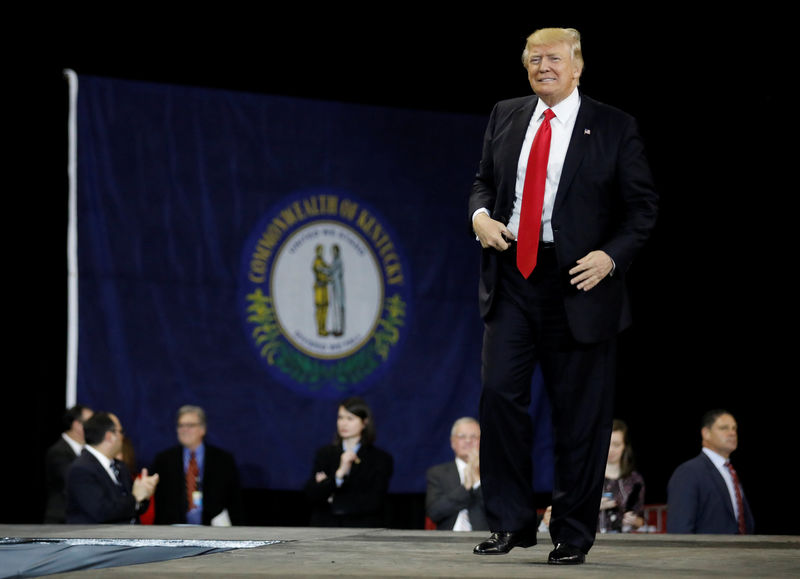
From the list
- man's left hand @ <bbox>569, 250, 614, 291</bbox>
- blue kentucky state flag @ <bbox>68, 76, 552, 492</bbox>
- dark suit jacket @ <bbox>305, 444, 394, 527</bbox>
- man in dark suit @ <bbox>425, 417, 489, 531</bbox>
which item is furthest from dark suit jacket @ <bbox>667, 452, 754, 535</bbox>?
man's left hand @ <bbox>569, 250, 614, 291</bbox>

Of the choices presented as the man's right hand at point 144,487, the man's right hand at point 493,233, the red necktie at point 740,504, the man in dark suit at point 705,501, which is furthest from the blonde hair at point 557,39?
the man's right hand at point 144,487

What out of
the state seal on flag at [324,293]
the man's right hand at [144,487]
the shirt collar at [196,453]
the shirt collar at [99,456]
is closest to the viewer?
the shirt collar at [99,456]

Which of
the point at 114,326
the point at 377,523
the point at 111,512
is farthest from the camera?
the point at 114,326

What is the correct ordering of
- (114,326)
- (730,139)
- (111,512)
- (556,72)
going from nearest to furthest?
(556,72) → (111,512) → (114,326) → (730,139)

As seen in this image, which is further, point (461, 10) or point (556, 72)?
point (461, 10)

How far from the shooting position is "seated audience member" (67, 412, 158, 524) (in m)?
4.38

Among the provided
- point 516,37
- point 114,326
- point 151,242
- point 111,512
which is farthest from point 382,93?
point 111,512

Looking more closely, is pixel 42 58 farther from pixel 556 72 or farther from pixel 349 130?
pixel 556 72

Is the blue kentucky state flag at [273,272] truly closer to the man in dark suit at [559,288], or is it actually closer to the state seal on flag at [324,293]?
the state seal on flag at [324,293]

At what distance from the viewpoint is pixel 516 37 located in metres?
5.79

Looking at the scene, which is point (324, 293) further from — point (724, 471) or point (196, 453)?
point (724, 471)

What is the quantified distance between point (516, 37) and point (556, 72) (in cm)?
364

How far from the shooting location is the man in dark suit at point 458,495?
4.67m

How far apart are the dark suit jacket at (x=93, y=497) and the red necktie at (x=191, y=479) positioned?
2.00 feet
